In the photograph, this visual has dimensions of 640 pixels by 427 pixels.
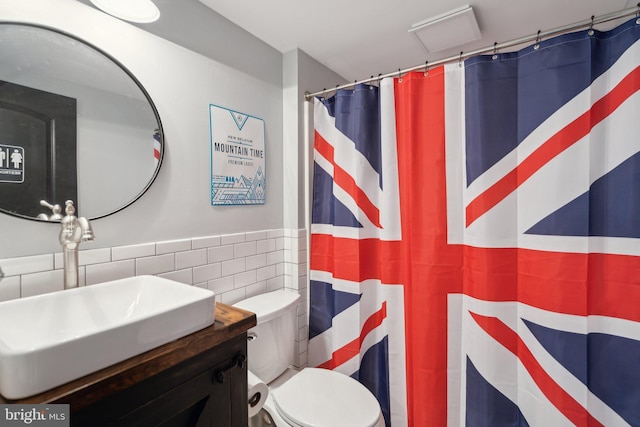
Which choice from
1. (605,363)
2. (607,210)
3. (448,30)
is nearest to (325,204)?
(448,30)

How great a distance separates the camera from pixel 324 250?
179cm

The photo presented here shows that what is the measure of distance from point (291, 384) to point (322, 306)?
504 mm

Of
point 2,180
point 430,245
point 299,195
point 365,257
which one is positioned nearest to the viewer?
point 2,180

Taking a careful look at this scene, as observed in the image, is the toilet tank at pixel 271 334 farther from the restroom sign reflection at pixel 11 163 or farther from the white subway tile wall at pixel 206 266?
the restroom sign reflection at pixel 11 163

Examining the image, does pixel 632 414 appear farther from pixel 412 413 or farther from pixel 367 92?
pixel 367 92

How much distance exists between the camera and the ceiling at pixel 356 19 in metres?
1.34

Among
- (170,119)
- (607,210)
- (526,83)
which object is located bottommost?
(607,210)

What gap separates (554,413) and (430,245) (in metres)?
0.78

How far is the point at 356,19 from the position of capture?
1.47 m

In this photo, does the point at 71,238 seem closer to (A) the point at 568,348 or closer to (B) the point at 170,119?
(B) the point at 170,119

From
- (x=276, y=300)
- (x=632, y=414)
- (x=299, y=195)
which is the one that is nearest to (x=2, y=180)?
(x=276, y=300)

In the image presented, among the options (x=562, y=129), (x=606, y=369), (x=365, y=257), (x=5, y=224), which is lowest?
(x=606, y=369)

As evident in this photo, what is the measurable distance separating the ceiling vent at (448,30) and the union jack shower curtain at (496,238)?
1.01 ft

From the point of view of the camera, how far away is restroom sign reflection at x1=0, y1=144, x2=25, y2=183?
86 cm
